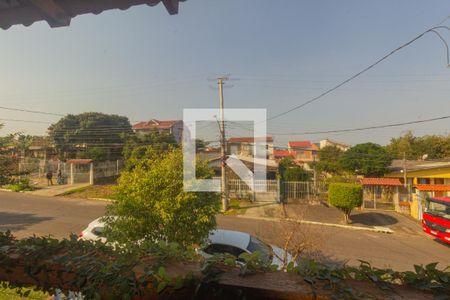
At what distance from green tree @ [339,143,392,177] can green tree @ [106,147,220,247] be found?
885 inches

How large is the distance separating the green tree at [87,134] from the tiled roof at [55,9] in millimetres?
26113

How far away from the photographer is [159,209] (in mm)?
5500

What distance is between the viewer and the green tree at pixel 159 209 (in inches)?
216

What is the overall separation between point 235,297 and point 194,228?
16.0 feet

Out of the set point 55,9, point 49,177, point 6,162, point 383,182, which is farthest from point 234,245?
point 49,177

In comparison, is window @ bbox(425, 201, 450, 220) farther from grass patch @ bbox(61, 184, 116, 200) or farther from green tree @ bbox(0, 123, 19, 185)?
grass patch @ bbox(61, 184, 116, 200)

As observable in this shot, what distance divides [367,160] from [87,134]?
101 feet

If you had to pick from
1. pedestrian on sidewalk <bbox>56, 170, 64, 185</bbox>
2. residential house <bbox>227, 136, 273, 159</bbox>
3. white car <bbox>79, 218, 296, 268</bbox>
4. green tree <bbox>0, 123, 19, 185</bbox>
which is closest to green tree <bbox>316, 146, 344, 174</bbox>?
residential house <bbox>227, 136, 273, 159</bbox>

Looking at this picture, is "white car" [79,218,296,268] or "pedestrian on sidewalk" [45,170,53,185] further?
"pedestrian on sidewalk" [45,170,53,185]

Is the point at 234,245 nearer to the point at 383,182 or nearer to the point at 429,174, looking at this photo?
the point at 383,182

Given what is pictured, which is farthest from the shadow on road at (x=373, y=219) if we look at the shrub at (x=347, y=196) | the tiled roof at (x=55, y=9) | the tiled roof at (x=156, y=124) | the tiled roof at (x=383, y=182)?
the tiled roof at (x=156, y=124)

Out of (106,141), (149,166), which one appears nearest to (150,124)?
(106,141)

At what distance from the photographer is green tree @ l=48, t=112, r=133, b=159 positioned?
27.5 metres
